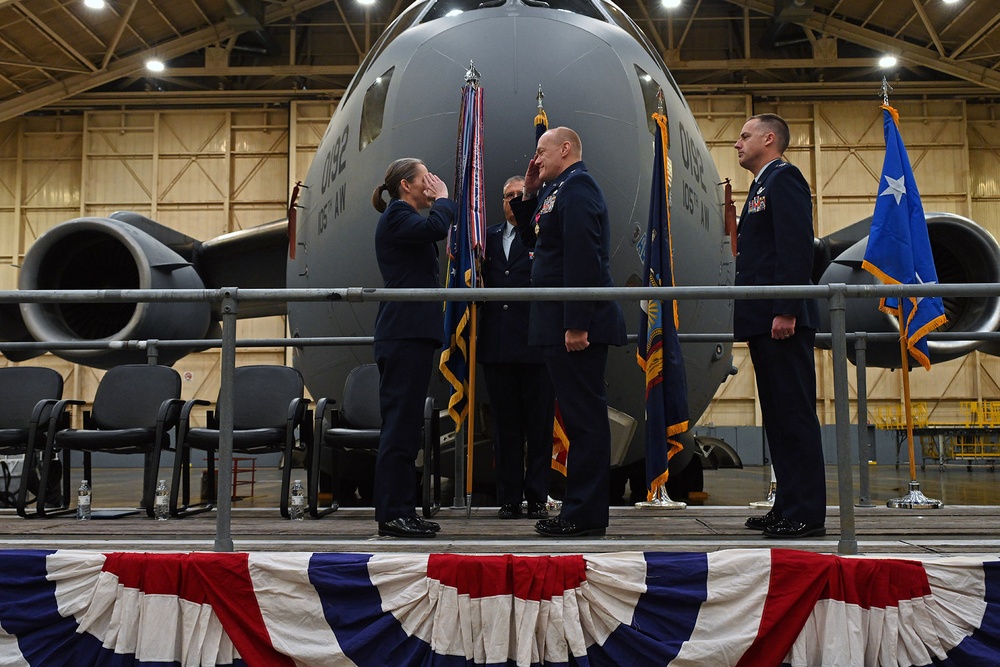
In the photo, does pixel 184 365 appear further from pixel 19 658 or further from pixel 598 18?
pixel 19 658

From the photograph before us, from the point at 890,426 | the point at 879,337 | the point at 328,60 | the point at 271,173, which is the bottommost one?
the point at 890,426

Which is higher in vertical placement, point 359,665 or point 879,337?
point 879,337

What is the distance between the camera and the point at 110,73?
2225 centimetres

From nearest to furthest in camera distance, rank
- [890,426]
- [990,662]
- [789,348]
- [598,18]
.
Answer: [990,662], [789,348], [598,18], [890,426]

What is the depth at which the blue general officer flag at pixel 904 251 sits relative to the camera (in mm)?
5379

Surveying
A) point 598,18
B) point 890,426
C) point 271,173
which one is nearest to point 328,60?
point 271,173

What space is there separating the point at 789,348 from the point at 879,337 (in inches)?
102

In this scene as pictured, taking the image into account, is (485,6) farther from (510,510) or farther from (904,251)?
(510,510)

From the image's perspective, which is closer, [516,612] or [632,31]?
[516,612]

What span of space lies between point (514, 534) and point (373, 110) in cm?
316

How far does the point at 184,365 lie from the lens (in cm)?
2348

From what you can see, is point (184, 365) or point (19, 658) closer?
point (19, 658)

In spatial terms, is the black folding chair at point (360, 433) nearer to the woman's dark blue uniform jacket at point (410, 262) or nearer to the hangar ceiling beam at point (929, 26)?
the woman's dark blue uniform jacket at point (410, 262)

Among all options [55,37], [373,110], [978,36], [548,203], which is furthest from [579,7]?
[55,37]
